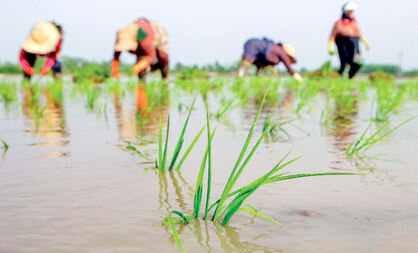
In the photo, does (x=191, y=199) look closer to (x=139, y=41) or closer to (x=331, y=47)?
Answer: (x=139, y=41)

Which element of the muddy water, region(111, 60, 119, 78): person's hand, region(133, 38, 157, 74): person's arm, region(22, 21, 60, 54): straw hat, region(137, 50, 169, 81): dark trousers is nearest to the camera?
the muddy water

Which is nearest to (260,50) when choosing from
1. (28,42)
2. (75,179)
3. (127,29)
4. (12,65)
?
(127,29)

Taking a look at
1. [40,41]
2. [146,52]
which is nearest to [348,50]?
[146,52]

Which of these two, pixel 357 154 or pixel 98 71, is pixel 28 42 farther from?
pixel 357 154

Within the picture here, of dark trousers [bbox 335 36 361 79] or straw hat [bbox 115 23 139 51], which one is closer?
straw hat [bbox 115 23 139 51]

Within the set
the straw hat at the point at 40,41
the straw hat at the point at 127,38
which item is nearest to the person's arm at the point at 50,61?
the straw hat at the point at 40,41

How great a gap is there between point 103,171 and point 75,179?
122 mm

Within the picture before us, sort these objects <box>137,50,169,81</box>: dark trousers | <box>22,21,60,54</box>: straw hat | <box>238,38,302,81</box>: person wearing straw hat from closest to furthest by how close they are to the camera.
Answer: <box>22,21,60,54</box>: straw hat < <box>137,50,169,81</box>: dark trousers < <box>238,38,302,81</box>: person wearing straw hat

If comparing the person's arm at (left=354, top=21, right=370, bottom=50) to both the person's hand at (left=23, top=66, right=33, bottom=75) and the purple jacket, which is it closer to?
the purple jacket

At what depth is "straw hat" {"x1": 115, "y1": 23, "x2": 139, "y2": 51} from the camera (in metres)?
6.68

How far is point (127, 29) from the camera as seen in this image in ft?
22.2

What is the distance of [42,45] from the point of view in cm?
712

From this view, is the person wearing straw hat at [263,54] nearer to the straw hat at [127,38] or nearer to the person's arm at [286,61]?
the person's arm at [286,61]

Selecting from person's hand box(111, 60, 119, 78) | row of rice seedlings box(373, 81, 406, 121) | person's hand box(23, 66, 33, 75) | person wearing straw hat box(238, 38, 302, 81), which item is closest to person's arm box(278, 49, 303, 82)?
person wearing straw hat box(238, 38, 302, 81)
